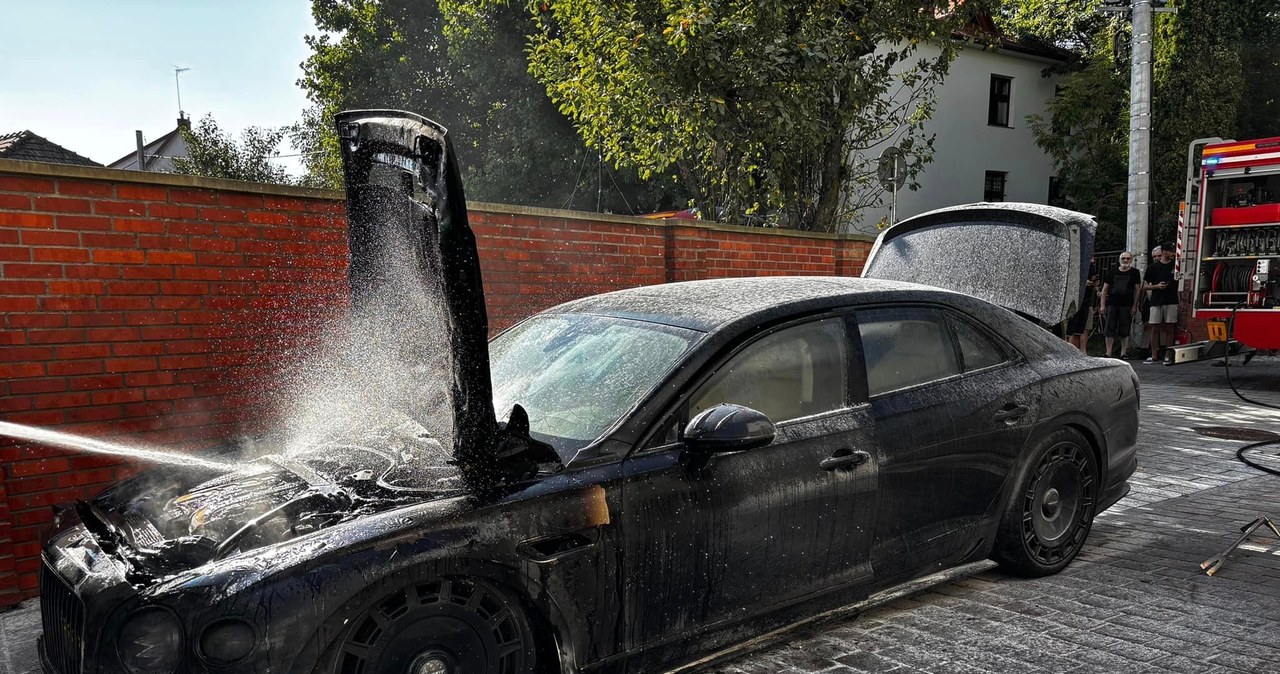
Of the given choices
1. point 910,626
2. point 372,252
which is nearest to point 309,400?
point 372,252

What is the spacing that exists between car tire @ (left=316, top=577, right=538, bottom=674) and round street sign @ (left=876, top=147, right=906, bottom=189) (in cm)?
1181

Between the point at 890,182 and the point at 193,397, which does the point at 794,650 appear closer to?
the point at 193,397

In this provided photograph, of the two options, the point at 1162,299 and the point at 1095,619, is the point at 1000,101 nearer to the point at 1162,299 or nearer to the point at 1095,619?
the point at 1162,299

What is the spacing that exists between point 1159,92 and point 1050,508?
23.0 metres

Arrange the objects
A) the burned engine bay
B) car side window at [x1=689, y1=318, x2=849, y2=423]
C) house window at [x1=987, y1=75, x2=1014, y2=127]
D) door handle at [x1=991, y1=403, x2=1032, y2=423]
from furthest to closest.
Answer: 1. house window at [x1=987, y1=75, x2=1014, y2=127]
2. door handle at [x1=991, y1=403, x2=1032, y2=423]
3. car side window at [x1=689, y1=318, x2=849, y2=423]
4. the burned engine bay

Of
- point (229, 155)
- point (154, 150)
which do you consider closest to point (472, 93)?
point (229, 155)

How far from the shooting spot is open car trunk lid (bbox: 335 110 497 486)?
271cm

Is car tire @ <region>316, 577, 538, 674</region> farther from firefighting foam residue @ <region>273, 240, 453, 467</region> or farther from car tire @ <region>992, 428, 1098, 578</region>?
car tire @ <region>992, 428, 1098, 578</region>

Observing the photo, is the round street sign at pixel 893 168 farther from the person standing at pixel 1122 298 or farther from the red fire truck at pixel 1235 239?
the person standing at pixel 1122 298

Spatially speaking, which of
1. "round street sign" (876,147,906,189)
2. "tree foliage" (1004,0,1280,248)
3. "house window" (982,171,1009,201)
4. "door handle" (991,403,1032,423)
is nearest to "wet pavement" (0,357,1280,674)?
"door handle" (991,403,1032,423)

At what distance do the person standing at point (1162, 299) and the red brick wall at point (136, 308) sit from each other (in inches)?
541

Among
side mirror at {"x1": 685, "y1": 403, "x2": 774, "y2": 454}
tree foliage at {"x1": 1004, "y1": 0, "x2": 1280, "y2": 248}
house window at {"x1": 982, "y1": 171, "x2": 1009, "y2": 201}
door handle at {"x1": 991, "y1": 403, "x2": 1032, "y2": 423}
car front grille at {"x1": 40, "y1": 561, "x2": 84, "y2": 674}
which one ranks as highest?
tree foliage at {"x1": 1004, "y1": 0, "x2": 1280, "y2": 248}

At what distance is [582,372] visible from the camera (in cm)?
355

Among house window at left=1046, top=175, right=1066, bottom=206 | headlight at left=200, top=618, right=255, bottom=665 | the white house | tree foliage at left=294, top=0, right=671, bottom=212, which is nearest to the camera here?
headlight at left=200, top=618, right=255, bottom=665
